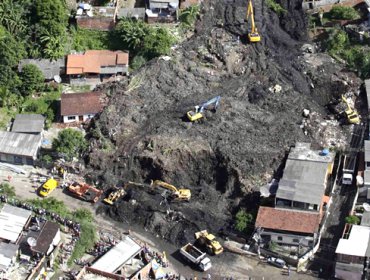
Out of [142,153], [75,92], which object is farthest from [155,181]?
[75,92]

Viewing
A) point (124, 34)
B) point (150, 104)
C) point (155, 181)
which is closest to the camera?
point (155, 181)

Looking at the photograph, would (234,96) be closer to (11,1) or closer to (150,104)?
(150,104)

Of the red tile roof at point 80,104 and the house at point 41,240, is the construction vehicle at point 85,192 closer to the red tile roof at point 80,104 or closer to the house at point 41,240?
the house at point 41,240

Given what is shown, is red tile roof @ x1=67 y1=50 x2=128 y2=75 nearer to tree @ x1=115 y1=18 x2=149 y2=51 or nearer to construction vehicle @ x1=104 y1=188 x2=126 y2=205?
tree @ x1=115 y1=18 x2=149 y2=51

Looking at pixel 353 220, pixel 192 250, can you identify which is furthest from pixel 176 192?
pixel 353 220

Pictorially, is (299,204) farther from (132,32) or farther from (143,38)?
(132,32)

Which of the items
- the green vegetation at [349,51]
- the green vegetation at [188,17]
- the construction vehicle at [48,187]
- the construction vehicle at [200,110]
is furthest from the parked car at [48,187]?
the green vegetation at [349,51]
